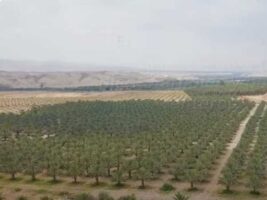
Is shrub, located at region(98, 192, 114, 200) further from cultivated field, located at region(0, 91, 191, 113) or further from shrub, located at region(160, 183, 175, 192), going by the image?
cultivated field, located at region(0, 91, 191, 113)

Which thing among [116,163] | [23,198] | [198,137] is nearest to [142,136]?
[198,137]

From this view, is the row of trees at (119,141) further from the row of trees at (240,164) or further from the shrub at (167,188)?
the row of trees at (240,164)

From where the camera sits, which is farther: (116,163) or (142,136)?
(142,136)

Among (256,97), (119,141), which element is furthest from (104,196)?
(256,97)

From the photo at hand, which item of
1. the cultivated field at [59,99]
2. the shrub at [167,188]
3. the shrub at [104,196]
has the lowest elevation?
the cultivated field at [59,99]

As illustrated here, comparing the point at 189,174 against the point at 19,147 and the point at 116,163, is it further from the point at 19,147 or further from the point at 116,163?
the point at 19,147

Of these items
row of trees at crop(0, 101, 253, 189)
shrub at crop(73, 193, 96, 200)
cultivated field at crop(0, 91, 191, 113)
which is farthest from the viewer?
cultivated field at crop(0, 91, 191, 113)

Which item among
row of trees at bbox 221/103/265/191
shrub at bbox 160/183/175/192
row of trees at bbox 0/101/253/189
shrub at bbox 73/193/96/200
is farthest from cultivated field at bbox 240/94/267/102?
shrub at bbox 73/193/96/200

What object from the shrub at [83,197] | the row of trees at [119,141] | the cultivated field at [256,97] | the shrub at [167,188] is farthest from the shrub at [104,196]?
the cultivated field at [256,97]
